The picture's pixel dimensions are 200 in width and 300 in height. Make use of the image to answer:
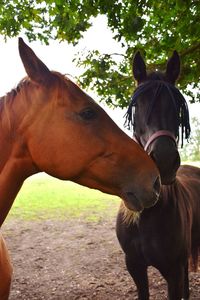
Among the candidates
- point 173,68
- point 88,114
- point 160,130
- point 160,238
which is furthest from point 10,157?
point 173,68

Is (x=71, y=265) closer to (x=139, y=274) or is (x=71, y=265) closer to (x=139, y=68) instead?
(x=139, y=274)

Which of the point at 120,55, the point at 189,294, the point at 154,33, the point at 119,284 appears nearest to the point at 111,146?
the point at 189,294

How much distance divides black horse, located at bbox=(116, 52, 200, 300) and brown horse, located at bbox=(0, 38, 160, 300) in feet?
2.67

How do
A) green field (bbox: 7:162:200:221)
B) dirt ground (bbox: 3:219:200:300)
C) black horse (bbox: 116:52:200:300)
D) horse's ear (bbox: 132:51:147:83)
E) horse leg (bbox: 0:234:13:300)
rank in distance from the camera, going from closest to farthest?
horse leg (bbox: 0:234:13:300) → black horse (bbox: 116:52:200:300) → horse's ear (bbox: 132:51:147:83) → dirt ground (bbox: 3:219:200:300) → green field (bbox: 7:162:200:221)

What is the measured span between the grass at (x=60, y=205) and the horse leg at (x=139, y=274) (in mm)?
5994

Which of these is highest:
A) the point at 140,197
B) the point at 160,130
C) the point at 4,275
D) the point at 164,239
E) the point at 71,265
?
the point at 160,130

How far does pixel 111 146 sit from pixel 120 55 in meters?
4.19

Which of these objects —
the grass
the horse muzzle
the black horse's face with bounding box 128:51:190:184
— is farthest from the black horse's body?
the grass

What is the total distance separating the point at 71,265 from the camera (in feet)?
19.3

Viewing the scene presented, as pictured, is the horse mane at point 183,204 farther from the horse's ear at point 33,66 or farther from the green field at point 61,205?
the green field at point 61,205

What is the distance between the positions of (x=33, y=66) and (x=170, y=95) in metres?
1.42

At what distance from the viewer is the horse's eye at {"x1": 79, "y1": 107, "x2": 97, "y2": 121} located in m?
1.77

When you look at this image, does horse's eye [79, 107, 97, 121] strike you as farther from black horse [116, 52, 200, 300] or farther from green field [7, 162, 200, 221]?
green field [7, 162, 200, 221]

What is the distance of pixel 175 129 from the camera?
281 centimetres
